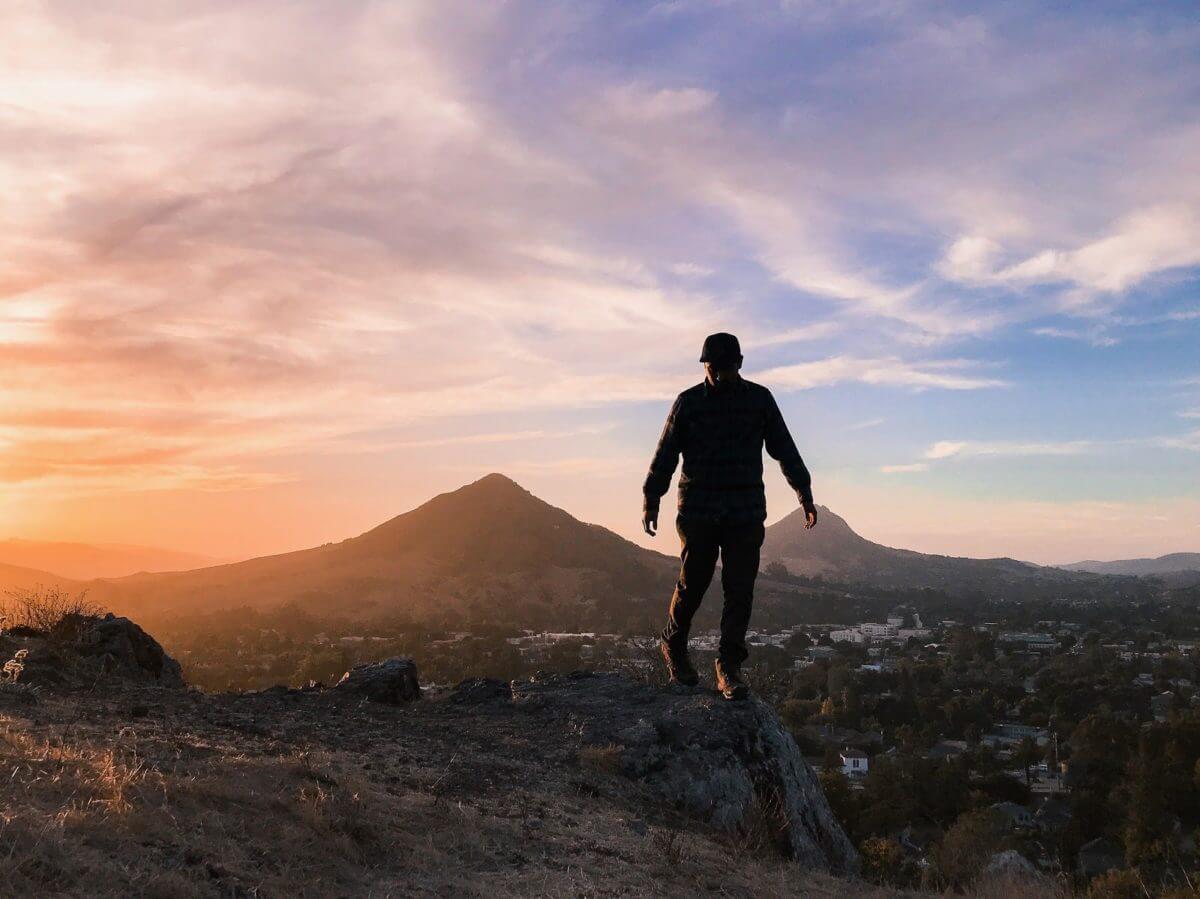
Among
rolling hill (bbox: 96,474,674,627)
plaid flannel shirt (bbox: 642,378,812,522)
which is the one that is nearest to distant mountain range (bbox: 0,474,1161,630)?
rolling hill (bbox: 96,474,674,627)

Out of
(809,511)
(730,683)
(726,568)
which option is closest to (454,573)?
(730,683)

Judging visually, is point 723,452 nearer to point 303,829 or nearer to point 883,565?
point 303,829

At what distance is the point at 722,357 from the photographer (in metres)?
7.23

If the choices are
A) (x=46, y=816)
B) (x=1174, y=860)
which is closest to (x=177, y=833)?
(x=46, y=816)

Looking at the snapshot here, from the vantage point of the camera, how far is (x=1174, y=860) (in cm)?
2114

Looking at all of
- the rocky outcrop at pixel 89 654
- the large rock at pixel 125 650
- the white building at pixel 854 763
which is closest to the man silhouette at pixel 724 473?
the rocky outcrop at pixel 89 654

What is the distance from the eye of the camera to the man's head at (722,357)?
23.7 ft

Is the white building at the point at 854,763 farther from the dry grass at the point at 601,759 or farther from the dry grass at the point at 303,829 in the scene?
the dry grass at the point at 303,829

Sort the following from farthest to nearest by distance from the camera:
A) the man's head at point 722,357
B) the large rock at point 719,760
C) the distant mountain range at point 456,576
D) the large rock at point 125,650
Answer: the distant mountain range at point 456,576
the large rock at point 125,650
the man's head at point 722,357
the large rock at point 719,760

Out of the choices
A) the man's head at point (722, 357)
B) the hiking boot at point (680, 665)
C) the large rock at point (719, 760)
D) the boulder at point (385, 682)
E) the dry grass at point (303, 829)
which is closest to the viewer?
the dry grass at point (303, 829)

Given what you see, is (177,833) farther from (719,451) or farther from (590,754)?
(719,451)

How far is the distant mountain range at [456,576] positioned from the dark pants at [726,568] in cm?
5111

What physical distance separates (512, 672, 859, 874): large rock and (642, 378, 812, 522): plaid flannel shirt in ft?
6.00

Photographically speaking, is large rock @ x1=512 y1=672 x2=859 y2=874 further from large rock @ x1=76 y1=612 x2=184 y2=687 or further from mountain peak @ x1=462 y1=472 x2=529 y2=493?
Result: mountain peak @ x1=462 y1=472 x2=529 y2=493
